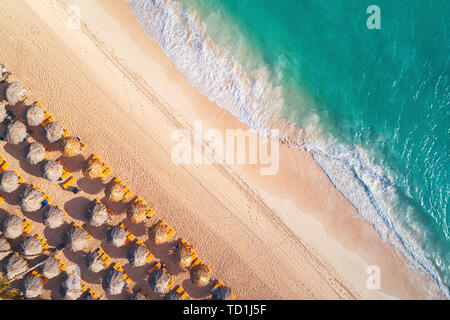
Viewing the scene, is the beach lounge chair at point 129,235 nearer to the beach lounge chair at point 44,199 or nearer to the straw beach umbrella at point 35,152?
the beach lounge chair at point 44,199

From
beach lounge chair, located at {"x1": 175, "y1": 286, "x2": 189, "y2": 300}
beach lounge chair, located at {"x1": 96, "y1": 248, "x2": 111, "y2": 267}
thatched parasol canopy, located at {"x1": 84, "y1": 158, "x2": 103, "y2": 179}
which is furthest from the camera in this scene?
beach lounge chair, located at {"x1": 175, "y1": 286, "x2": 189, "y2": 300}

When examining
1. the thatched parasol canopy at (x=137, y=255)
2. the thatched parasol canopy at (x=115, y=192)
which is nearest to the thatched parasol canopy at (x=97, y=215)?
the thatched parasol canopy at (x=115, y=192)

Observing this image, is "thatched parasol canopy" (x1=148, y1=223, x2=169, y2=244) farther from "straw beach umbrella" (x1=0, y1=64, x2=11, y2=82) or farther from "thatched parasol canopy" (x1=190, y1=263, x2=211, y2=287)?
"straw beach umbrella" (x1=0, y1=64, x2=11, y2=82)

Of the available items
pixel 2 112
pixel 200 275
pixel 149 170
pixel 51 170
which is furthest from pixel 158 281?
pixel 2 112

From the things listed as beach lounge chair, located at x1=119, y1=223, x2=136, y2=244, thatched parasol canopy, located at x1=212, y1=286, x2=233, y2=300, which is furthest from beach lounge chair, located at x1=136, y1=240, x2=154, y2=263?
thatched parasol canopy, located at x1=212, y1=286, x2=233, y2=300

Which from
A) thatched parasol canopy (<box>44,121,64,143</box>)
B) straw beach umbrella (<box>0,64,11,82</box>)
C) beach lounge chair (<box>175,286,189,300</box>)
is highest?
straw beach umbrella (<box>0,64,11,82</box>)

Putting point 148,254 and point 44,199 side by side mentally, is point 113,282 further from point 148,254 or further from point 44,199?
point 44,199

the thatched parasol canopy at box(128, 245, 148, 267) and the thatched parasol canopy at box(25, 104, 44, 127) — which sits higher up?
the thatched parasol canopy at box(25, 104, 44, 127)
